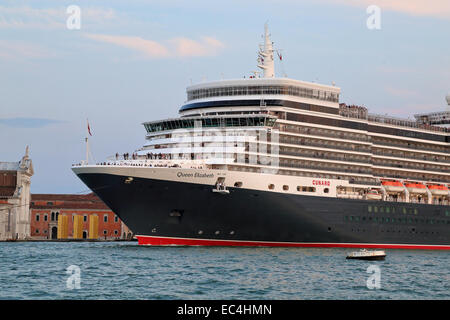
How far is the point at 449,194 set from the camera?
7075 centimetres

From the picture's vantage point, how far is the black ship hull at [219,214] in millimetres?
51688

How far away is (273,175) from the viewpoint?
2156 inches

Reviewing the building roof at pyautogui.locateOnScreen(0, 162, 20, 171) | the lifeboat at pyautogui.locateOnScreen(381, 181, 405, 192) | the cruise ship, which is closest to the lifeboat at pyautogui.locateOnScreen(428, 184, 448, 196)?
the cruise ship

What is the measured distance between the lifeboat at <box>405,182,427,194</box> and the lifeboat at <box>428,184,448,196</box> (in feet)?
4.14

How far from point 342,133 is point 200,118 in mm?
13320

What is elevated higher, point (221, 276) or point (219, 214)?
point (219, 214)

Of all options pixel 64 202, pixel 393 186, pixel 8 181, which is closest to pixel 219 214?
pixel 393 186

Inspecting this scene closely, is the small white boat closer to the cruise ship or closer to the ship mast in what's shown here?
the cruise ship

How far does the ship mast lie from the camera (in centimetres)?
6334

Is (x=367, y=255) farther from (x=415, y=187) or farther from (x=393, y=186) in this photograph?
(x=415, y=187)

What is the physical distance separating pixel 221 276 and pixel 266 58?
3185 cm

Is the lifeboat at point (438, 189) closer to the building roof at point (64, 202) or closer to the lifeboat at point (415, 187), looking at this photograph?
the lifeboat at point (415, 187)

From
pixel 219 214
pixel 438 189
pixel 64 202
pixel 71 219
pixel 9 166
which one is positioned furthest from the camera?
pixel 64 202
